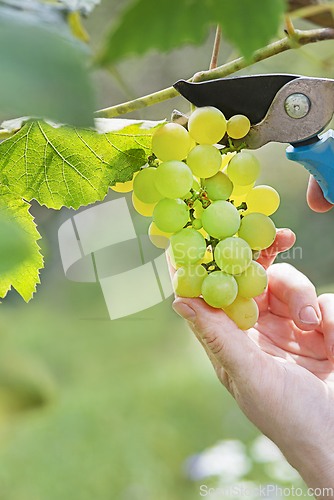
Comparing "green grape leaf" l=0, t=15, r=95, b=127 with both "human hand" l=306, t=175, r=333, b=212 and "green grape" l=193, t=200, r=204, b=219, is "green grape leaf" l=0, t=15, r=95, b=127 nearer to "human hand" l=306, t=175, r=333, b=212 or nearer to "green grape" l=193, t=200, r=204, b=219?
"green grape" l=193, t=200, r=204, b=219

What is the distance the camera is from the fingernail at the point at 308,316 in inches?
20.8

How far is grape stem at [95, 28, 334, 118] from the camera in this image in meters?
0.28

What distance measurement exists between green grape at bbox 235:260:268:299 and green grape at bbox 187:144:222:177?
0.33ft

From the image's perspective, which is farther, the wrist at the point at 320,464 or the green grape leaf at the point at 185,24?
the wrist at the point at 320,464

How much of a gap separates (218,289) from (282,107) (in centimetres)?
18

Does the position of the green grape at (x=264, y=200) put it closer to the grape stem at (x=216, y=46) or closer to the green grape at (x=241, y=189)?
the green grape at (x=241, y=189)

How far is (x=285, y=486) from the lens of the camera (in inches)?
42.9

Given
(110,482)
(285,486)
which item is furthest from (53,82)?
(110,482)

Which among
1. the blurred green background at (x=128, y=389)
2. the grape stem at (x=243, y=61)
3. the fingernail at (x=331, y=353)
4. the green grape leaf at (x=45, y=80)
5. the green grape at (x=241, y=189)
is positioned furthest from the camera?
the blurred green background at (x=128, y=389)

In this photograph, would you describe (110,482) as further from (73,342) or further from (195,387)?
(73,342)

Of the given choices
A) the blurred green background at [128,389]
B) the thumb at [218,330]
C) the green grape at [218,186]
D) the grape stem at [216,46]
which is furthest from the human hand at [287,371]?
the blurred green background at [128,389]

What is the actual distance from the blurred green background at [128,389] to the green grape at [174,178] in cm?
77

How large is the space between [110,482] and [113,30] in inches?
54.7

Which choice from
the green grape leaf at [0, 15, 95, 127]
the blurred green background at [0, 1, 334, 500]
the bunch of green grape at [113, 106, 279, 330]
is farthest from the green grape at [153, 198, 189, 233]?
the blurred green background at [0, 1, 334, 500]
